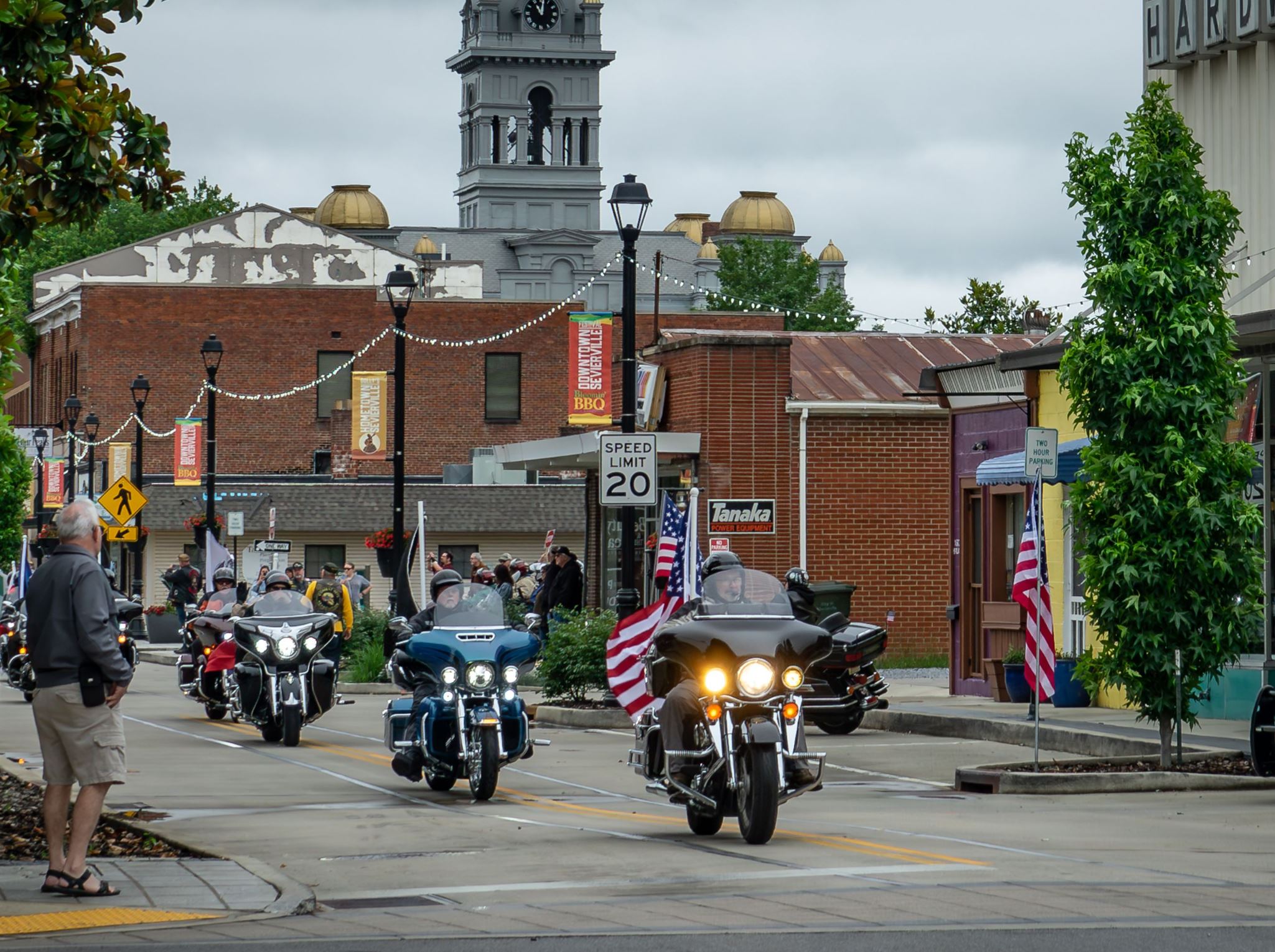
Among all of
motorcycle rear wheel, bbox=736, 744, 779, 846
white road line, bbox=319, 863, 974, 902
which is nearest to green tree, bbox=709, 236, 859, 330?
motorcycle rear wheel, bbox=736, 744, 779, 846

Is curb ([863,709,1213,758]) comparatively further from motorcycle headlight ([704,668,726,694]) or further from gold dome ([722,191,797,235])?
gold dome ([722,191,797,235])

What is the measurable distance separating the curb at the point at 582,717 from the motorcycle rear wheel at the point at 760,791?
1080 centimetres

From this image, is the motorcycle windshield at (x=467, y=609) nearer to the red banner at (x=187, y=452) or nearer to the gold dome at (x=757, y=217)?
the red banner at (x=187, y=452)

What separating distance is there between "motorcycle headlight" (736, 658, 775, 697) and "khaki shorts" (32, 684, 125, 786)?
12.2ft

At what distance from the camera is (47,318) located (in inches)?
2894

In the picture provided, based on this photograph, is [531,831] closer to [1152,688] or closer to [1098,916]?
[1098,916]

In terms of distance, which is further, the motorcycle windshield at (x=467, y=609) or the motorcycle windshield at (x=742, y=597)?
the motorcycle windshield at (x=467, y=609)

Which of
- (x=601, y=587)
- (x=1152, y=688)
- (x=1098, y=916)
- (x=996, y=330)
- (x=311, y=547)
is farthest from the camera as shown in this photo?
(x=996, y=330)

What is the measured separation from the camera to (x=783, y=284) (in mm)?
106688

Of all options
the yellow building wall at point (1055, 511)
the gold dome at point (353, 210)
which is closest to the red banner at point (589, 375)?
the yellow building wall at point (1055, 511)

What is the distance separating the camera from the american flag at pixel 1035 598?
700 inches

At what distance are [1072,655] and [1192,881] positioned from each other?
1425cm

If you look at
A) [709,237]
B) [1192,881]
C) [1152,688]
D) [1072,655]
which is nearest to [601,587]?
[1072,655]

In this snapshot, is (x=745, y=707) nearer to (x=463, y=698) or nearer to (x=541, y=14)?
(x=463, y=698)
